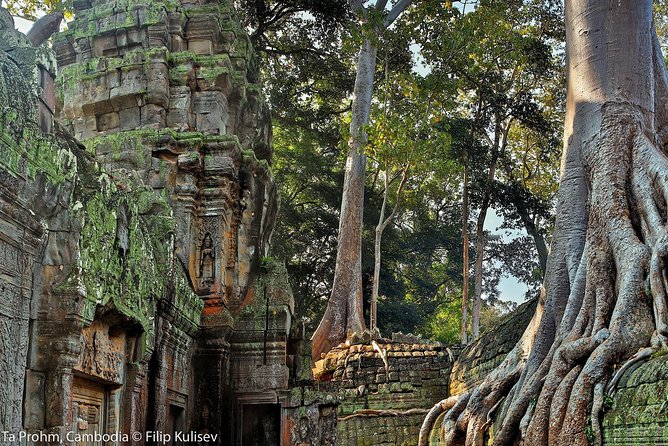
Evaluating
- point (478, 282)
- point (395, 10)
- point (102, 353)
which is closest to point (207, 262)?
point (102, 353)

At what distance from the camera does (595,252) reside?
616cm

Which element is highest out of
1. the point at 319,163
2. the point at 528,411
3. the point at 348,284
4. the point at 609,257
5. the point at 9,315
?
the point at 319,163

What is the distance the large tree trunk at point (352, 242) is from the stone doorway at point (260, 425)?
16.5ft

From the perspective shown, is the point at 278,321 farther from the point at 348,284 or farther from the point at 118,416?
the point at 348,284

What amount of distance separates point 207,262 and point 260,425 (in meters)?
1.68

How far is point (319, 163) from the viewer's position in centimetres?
1927

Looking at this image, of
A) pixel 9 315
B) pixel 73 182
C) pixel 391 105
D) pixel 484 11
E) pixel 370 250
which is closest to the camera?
pixel 9 315

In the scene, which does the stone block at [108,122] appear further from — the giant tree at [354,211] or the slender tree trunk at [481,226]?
the slender tree trunk at [481,226]

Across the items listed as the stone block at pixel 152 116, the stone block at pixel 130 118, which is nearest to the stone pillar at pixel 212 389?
the stone block at pixel 152 116

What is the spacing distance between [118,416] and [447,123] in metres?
13.4

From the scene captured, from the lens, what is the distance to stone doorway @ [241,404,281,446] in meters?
7.80

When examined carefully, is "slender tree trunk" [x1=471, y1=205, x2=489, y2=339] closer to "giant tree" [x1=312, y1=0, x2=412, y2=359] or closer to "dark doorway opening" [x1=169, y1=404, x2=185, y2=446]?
"giant tree" [x1=312, y1=0, x2=412, y2=359]

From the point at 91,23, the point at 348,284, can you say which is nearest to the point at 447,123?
the point at 348,284

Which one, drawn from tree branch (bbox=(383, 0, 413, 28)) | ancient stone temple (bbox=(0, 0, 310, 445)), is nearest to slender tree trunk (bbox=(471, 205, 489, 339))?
tree branch (bbox=(383, 0, 413, 28))
